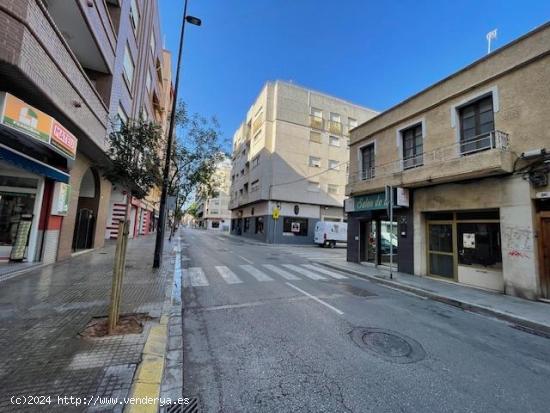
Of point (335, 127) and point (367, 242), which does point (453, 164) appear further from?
point (335, 127)

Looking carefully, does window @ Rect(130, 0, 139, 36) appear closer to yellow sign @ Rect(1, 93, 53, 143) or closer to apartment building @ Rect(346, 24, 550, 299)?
yellow sign @ Rect(1, 93, 53, 143)

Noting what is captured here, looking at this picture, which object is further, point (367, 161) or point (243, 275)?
point (367, 161)

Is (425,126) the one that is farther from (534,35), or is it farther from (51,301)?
(51,301)

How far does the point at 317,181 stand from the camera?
30.9m

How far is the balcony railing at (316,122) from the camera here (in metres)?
31.1

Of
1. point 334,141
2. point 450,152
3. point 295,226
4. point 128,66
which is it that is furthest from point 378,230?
point 334,141

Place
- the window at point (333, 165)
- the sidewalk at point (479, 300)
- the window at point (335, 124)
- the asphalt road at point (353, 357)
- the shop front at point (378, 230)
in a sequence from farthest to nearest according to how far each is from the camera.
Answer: the window at point (335, 124) < the window at point (333, 165) < the shop front at point (378, 230) < the sidewalk at point (479, 300) < the asphalt road at point (353, 357)

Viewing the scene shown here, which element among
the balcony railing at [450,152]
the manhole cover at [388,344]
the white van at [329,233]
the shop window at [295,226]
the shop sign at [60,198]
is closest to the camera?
the manhole cover at [388,344]

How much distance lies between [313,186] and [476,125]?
21.6m

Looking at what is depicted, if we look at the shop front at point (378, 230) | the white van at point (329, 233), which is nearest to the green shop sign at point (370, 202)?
the shop front at point (378, 230)

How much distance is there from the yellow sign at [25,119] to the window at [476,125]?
40.5ft

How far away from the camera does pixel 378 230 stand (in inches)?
516

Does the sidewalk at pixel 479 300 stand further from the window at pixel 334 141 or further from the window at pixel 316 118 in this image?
the window at pixel 316 118

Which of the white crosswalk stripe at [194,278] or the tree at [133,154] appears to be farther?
the white crosswalk stripe at [194,278]
